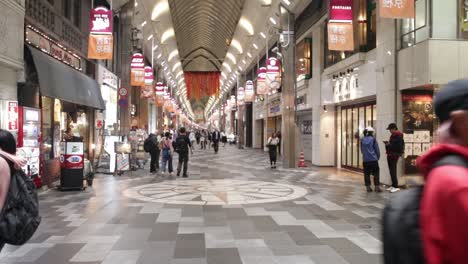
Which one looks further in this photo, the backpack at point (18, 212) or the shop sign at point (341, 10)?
the shop sign at point (341, 10)

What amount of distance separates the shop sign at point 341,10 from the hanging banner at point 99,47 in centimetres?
759

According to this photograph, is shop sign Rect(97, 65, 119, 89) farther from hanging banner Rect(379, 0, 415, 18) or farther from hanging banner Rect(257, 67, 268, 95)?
hanging banner Rect(379, 0, 415, 18)

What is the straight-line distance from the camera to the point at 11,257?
5.58 m

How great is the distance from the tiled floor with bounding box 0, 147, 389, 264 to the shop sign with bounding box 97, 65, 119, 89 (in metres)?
8.28

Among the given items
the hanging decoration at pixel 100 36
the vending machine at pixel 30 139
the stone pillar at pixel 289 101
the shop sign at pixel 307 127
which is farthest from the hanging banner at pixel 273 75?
the vending machine at pixel 30 139

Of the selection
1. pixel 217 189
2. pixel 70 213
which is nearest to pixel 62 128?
pixel 217 189

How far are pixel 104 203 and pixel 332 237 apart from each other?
555 centimetres

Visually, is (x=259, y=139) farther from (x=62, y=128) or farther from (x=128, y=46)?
(x=62, y=128)

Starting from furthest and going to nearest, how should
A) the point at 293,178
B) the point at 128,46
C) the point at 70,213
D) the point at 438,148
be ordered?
the point at 128,46, the point at 293,178, the point at 70,213, the point at 438,148

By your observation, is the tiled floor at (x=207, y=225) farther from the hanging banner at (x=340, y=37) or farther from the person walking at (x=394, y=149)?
the hanging banner at (x=340, y=37)

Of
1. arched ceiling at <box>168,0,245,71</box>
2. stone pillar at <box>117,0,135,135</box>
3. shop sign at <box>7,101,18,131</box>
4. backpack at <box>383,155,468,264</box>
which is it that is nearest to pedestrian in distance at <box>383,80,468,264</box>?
backpack at <box>383,155,468,264</box>

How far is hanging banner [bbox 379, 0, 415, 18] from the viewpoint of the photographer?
33.9 ft

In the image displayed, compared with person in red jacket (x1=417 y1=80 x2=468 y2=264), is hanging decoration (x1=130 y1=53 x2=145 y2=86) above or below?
above

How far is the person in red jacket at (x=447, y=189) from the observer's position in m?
1.20
